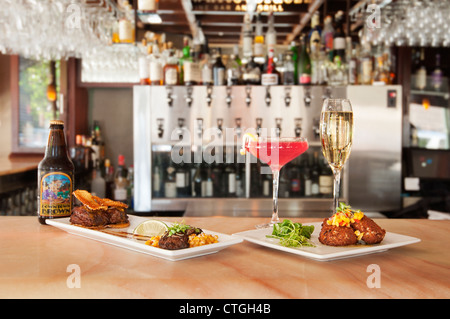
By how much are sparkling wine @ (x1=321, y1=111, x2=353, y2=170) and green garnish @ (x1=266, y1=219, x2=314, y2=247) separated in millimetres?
230

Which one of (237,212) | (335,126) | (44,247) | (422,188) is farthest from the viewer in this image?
(422,188)

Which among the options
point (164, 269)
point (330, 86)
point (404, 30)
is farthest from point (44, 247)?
point (404, 30)

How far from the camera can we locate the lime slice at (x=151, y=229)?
1.03m

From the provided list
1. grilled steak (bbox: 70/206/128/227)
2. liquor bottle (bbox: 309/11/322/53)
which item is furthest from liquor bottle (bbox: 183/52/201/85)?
grilled steak (bbox: 70/206/128/227)

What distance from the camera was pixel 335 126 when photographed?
1.14 m

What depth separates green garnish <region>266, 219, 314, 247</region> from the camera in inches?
36.6

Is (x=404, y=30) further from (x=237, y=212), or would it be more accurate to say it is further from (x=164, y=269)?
(x=164, y=269)

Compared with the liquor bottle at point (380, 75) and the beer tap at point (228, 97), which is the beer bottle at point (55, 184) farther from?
the liquor bottle at point (380, 75)

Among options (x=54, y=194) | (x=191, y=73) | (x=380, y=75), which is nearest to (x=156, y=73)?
(x=191, y=73)

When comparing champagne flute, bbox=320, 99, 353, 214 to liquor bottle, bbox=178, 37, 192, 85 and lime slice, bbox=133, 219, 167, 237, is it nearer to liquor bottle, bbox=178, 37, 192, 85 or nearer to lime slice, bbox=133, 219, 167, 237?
lime slice, bbox=133, 219, 167, 237

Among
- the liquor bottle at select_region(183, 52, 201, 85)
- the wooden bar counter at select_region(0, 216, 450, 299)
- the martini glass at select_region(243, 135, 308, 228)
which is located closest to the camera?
the wooden bar counter at select_region(0, 216, 450, 299)
